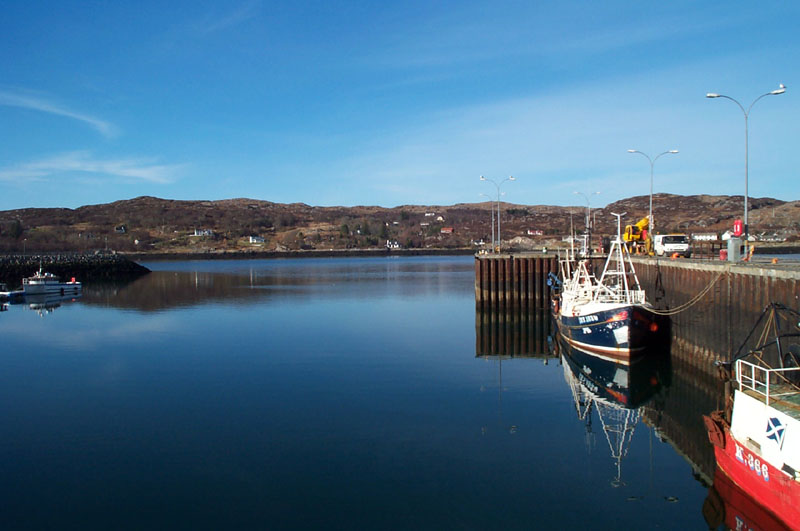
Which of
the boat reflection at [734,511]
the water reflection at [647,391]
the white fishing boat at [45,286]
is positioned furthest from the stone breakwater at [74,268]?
the boat reflection at [734,511]

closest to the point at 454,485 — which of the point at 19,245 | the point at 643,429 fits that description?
the point at 643,429

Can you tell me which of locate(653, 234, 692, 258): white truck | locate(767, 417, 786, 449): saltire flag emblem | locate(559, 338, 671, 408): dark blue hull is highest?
locate(653, 234, 692, 258): white truck

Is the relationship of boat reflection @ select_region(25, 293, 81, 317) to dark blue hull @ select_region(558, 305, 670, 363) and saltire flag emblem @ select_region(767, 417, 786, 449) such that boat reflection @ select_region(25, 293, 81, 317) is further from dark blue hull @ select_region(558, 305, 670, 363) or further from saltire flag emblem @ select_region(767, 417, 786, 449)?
saltire flag emblem @ select_region(767, 417, 786, 449)

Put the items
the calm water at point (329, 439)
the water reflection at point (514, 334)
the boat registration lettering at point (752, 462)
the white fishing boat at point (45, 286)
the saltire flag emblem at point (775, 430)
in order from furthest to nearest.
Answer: the white fishing boat at point (45, 286) < the water reflection at point (514, 334) < the calm water at point (329, 439) < the boat registration lettering at point (752, 462) < the saltire flag emblem at point (775, 430)

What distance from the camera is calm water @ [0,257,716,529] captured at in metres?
15.2

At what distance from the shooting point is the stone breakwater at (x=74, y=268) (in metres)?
105

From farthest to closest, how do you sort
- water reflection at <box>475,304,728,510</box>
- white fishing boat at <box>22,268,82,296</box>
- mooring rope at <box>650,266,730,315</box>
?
white fishing boat at <box>22,268,82,296</box>, mooring rope at <box>650,266,730,315</box>, water reflection at <box>475,304,728,510</box>

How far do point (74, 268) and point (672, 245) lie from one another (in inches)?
4120

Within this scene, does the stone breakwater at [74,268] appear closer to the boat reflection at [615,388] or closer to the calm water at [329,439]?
the calm water at [329,439]

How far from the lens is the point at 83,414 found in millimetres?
23844

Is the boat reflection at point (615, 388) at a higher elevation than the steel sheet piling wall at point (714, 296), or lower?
lower

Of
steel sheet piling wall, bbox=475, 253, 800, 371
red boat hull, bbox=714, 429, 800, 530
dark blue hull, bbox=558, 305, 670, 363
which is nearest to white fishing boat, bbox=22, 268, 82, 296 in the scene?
steel sheet piling wall, bbox=475, 253, 800, 371

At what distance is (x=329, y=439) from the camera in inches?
803

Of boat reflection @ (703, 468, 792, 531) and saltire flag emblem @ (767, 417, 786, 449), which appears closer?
saltire flag emblem @ (767, 417, 786, 449)
